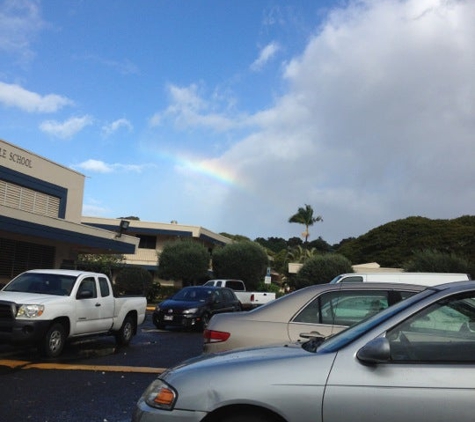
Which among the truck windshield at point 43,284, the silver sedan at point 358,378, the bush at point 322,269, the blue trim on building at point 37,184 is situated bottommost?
the silver sedan at point 358,378

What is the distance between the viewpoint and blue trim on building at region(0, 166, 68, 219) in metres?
24.6

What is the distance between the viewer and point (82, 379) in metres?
8.50

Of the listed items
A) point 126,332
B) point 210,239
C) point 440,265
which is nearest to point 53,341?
point 126,332

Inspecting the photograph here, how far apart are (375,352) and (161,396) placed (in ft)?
4.76

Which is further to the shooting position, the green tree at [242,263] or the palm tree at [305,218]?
the palm tree at [305,218]

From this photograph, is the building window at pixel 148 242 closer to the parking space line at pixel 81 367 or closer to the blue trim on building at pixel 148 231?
the blue trim on building at pixel 148 231

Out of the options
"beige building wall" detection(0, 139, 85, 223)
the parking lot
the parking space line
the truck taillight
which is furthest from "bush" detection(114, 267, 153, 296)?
the truck taillight

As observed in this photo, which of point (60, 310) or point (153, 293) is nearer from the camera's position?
point (60, 310)

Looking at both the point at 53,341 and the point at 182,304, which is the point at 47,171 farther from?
the point at 53,341

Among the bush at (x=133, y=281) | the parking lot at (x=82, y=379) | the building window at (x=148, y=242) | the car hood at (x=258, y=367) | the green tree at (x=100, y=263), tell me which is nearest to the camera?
the car hood at (x=258, y=367)

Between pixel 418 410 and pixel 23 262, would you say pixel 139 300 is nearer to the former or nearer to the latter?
pixel 418 410

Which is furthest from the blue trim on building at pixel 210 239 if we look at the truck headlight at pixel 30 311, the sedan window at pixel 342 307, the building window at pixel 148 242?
the sedan window at pixel 342 307

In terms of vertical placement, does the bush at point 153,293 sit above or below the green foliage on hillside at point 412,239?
below

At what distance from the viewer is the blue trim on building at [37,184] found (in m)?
24.6
